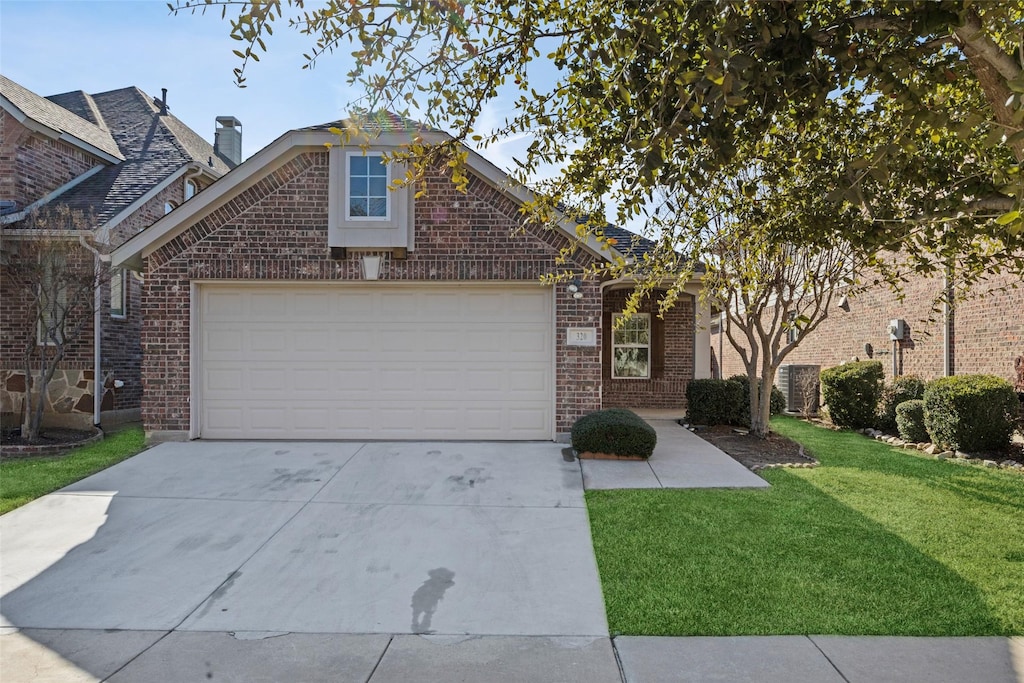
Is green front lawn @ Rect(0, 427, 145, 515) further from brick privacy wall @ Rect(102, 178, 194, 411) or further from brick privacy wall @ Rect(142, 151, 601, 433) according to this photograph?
brick privacy wall @ Rect(102, 178, 194, 411)

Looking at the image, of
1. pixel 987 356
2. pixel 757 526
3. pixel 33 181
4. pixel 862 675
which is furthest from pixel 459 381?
pixel 33 181

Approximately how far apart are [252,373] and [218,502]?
10.5 feet

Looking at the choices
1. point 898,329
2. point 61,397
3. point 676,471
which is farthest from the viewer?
point 898,329

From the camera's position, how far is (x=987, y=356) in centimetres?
1070

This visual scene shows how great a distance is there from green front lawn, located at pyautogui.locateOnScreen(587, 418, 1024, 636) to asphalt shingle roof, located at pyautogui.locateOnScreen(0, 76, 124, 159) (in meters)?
13.9

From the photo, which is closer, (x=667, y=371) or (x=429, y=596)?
(x=429, y=596)

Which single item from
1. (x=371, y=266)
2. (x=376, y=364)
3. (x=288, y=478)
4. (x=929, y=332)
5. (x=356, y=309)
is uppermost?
(x=371, y=266)

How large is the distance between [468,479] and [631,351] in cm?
813

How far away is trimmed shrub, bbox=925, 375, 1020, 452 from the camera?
29.8 feet

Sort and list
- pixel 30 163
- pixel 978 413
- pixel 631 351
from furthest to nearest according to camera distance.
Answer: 1. pixel 631 351
2. pixel 30 163
3. pixel 978 413

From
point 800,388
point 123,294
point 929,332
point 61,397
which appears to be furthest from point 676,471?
point 123,294

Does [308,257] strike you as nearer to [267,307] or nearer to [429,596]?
[267,307]

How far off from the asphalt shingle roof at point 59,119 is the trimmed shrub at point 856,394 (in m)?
17.1

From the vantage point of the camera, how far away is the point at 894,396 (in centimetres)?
1162
